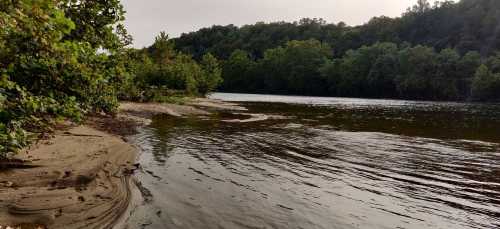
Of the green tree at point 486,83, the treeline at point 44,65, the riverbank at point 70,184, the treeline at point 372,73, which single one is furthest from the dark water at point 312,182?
the treeline at point 372,73

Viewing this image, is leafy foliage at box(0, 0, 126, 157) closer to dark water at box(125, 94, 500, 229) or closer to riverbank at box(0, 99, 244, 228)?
riverbank at box(0, 99, 244, 228)

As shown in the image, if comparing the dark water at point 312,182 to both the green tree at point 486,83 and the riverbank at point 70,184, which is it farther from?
the green tree at point 486,83

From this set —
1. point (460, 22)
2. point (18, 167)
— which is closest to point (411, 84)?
point (460, 22)

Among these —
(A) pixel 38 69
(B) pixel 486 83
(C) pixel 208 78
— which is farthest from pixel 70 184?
(B) pixel 486 83

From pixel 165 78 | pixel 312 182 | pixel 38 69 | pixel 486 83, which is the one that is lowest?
pixel 312 182

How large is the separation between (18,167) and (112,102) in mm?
3411

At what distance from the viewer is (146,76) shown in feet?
Result: 221

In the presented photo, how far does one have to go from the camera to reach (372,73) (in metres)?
131

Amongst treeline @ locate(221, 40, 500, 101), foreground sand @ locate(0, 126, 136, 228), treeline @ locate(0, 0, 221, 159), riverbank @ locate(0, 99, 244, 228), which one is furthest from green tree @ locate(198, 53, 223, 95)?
treeline @ locate(0, 0, 221, 159)

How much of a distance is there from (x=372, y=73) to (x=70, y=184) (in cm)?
12891

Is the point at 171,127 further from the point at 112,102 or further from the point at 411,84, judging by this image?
the point at 411,84

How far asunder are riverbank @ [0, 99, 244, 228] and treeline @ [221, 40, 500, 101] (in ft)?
351

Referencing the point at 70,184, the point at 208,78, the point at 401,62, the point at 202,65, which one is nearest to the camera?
the point at 70,184

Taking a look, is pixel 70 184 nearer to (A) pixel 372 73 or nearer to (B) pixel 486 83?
(B) pixel 486 83
